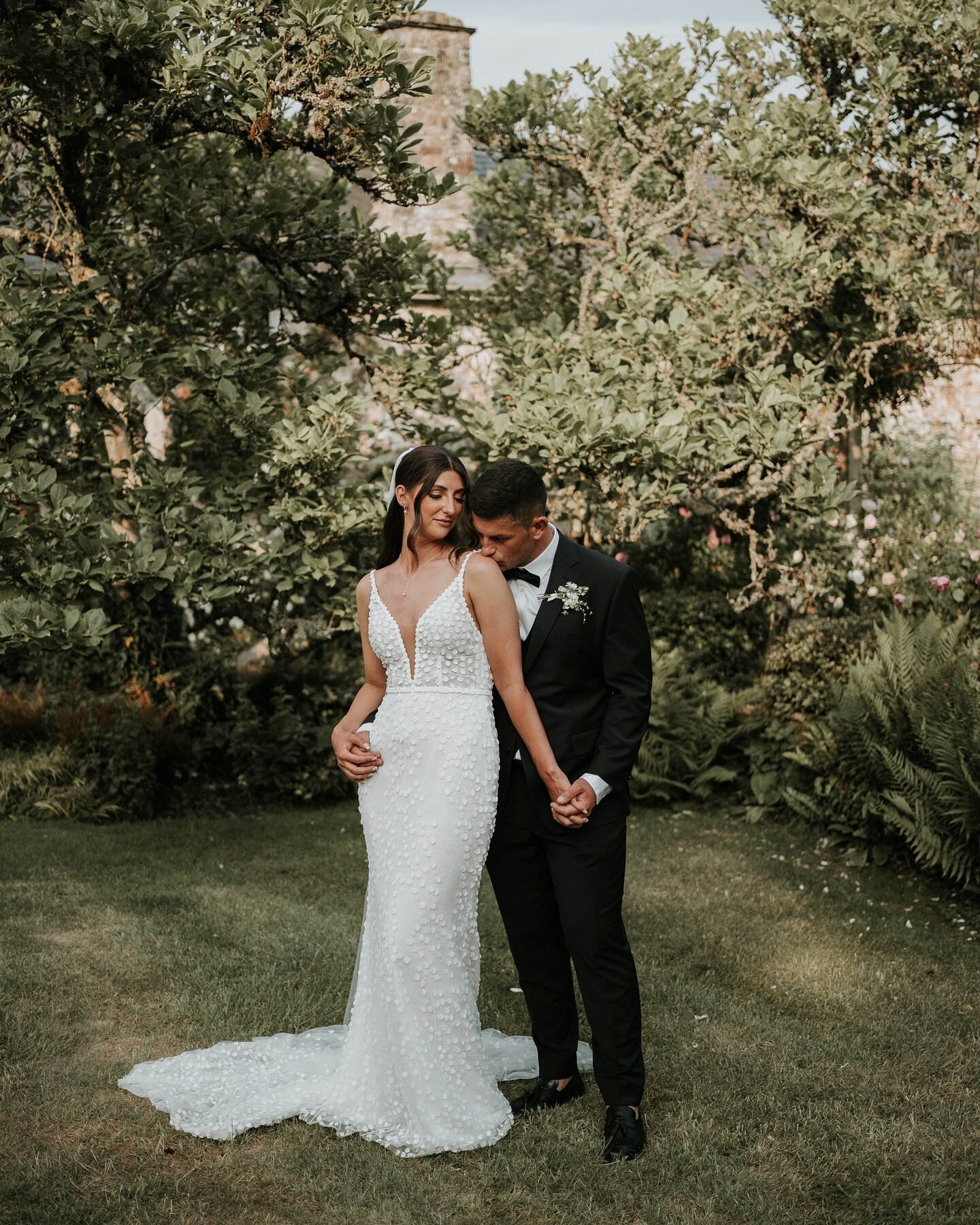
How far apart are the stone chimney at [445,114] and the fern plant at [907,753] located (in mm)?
10380

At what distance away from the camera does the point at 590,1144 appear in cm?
377


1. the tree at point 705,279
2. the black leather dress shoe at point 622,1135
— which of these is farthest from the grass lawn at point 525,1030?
the tree at point 705,279

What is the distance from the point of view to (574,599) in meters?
3.77

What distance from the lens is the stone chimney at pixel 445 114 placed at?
53.2 ft

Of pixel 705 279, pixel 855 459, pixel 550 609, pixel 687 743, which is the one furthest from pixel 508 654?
pixel 855 459

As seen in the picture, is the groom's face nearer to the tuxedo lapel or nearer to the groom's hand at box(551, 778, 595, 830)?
the tuxedo lapel

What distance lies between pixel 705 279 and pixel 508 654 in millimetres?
5692

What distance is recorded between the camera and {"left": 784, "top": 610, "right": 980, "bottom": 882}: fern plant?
6418mm

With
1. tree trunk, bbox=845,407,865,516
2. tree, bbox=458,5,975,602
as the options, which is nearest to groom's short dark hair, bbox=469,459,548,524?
tree, bbox=458,5,975,602

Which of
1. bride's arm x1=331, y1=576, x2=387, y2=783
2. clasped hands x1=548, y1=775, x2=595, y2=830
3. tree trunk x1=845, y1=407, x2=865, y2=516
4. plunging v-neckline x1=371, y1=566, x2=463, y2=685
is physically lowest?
clasped hands x1=548, y1=775, x2=595, y2=830

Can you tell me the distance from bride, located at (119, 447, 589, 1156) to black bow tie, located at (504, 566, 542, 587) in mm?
120

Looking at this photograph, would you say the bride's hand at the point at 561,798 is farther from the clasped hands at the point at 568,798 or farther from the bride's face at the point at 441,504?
the bride's face at the point at 441,504

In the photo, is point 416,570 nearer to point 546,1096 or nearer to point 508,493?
point 508,493

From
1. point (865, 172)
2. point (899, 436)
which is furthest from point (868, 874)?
point (899, 436)
